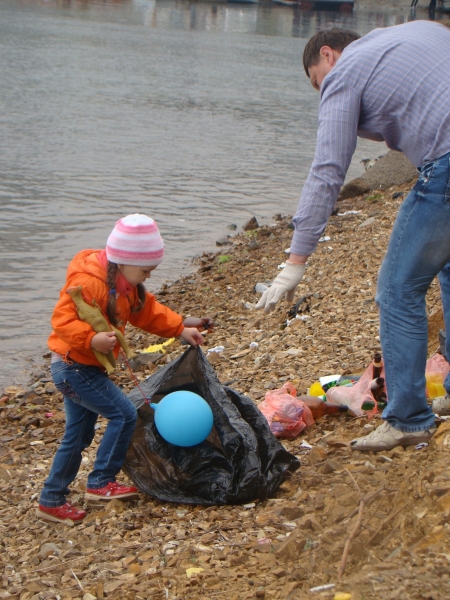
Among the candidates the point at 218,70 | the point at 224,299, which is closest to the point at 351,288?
the point at 224,299

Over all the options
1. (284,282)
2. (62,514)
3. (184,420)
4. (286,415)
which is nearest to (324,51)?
(284,282)

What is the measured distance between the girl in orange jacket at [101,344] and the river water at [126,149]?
316cm

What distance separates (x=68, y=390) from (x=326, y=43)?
2.09 m

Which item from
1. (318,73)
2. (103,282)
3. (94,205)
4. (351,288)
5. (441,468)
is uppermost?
(318,73)

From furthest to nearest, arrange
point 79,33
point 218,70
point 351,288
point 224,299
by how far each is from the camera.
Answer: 1. point 79,33
2. point 218,70
3. point 224,299
4. point 351,288

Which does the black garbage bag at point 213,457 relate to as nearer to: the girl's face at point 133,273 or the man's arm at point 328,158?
the girl's face at point 133,273

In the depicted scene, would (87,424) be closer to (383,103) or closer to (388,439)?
(388,439)

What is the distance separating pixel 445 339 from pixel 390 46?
5.58ft

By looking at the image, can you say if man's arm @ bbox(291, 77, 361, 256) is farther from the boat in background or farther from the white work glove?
the boat in background

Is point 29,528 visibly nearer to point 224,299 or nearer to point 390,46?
point 390,46

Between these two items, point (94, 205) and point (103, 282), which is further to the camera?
point (94, 205)

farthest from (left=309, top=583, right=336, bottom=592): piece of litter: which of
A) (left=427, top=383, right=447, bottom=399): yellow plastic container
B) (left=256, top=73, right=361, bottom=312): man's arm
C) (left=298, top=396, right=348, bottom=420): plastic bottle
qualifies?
(left=427, top=383, right=447, bottom=399): yellow plastic container

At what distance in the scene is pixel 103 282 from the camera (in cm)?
390

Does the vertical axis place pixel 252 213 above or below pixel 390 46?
below
